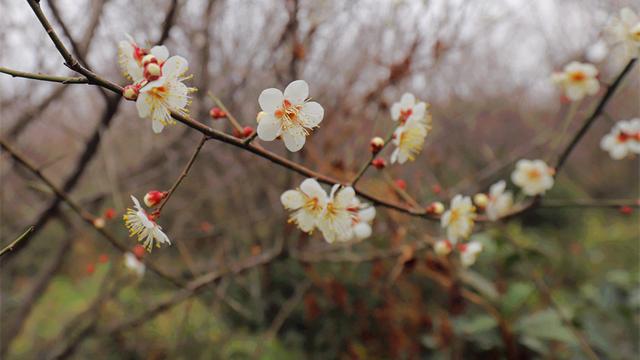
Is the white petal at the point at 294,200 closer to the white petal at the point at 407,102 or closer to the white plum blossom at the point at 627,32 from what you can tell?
the white petal at the point at 407,102

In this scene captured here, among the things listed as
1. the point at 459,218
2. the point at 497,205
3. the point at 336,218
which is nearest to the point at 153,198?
the point at 336,218

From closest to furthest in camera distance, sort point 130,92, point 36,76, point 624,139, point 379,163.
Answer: point 36,76 → point 130,92 → point 379,163 → point 624,139

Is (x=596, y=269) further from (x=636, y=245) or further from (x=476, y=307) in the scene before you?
(x=476, y=307)

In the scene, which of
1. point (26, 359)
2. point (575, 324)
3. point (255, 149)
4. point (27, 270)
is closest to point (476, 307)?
point (575, 324)

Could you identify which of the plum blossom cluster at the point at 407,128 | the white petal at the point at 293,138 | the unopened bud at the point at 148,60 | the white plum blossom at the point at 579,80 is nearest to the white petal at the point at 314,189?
the white petal at the point at 293,138

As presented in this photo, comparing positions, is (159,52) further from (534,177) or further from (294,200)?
(534,177)

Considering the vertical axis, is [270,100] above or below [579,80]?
below

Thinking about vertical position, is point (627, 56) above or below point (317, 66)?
below
